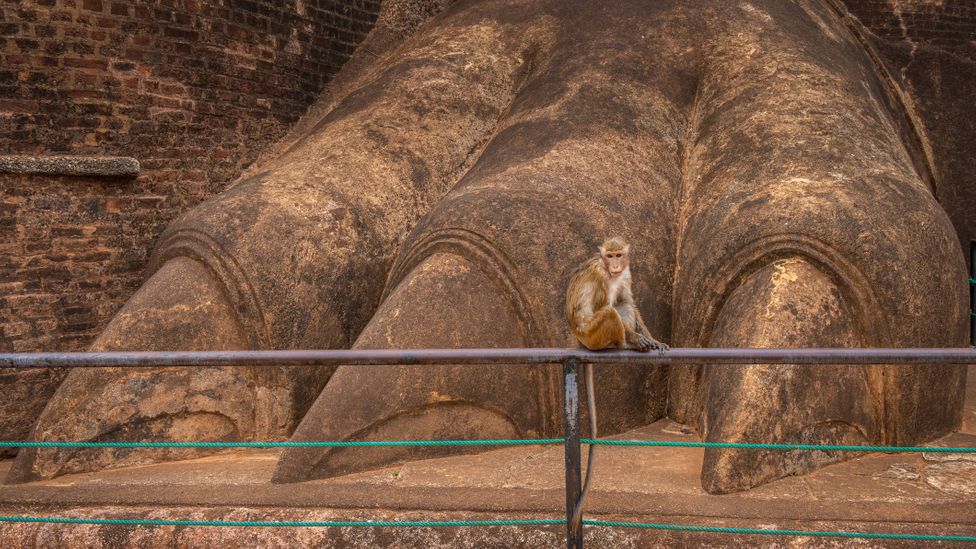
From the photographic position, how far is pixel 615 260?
3807 mm

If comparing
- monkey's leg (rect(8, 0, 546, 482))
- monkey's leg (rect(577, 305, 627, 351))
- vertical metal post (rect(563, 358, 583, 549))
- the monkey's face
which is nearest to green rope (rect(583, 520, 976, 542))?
vertical metal post (rect(563, 358, 583, 549))

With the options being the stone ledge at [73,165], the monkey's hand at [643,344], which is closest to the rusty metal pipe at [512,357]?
the monkey's hand at [643,344]

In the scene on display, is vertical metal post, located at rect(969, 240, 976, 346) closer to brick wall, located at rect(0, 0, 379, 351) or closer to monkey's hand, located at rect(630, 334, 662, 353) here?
monkey's hand, located at rect(630, 334, 662, 353)

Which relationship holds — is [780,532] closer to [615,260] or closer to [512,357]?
[615,260]

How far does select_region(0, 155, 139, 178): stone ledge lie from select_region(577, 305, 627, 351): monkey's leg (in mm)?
3994

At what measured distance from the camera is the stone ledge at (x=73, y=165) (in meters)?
6.15

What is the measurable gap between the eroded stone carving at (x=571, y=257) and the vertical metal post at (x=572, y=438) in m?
1.36

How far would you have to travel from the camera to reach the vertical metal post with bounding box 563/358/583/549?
126 inches

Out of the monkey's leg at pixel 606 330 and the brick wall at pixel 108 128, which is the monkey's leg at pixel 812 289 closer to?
the monkey's leg at pixel 606 330

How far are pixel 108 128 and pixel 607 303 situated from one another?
164 inches

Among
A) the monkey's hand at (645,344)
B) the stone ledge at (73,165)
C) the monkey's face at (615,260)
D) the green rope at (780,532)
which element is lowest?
the green rope at (780,532)

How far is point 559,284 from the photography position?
5.43 m

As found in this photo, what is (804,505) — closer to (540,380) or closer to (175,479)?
(540,380)

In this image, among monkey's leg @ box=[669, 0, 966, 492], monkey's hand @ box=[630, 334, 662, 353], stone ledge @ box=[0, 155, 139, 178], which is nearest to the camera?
monkey's hand @ box=[630, 334, 662, 353]
